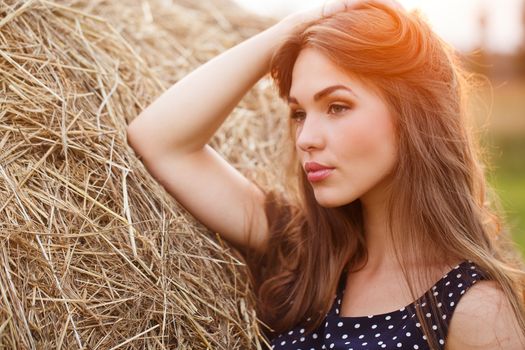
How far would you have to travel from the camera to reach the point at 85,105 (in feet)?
7.67

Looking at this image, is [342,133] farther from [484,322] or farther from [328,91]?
[484,322]

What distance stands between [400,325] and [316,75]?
2.52ft

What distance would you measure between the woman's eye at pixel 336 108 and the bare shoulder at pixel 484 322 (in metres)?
0.62

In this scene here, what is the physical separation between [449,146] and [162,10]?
6.94 feet

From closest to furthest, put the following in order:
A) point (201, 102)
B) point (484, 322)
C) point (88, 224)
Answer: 1. point (484, 322)
2. point (88, 224)
3. point (201, 102)

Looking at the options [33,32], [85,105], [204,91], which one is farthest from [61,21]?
[204,91]

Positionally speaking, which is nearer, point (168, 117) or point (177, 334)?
point (177, 334)

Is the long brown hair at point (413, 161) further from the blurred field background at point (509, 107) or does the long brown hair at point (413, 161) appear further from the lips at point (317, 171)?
the blurred field background at point (509, 107)

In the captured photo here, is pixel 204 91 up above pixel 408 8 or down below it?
below

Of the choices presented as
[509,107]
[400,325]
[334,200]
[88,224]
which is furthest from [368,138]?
[509,107]

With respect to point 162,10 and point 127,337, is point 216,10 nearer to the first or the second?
point 162,10

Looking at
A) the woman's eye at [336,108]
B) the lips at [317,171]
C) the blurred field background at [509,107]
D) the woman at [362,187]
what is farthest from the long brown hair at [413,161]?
the blurred field background at [509,107]

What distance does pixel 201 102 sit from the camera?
2.39 meters

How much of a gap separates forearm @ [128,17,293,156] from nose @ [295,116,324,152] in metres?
0.42
